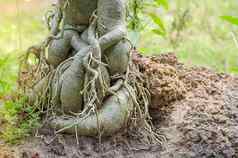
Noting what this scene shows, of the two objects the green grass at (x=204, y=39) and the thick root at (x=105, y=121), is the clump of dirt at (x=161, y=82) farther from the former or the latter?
the green grass at (x=204, y=39)

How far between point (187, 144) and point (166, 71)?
1.60 ft

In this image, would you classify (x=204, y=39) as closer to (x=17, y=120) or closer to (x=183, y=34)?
(x=183, y=34)

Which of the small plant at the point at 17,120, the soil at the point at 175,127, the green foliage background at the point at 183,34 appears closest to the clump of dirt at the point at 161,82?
the soil at the point at 175,127

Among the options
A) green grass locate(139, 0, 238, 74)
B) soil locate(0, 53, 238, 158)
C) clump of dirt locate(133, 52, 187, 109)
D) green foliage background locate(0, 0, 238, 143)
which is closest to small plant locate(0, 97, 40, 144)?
soil locate(0, 53, 238, 158)

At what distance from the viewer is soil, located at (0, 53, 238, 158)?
2131mm

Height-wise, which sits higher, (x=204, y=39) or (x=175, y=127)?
(x=204, y=39)

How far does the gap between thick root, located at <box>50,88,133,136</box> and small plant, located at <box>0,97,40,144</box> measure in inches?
3.9

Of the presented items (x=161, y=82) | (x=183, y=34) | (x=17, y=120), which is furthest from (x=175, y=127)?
(x=183, y=34)

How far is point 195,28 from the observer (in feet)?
17.2

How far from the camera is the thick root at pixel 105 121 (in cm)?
219

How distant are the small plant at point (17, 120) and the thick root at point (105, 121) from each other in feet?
0.32

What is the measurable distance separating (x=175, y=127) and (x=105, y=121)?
33 centimetres

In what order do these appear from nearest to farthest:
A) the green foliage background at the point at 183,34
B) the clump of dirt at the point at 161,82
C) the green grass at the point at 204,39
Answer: the clump of dirt at the point at 161,82 → the green foliage background at the point at 183,34 → the green grass at the point at 204,39

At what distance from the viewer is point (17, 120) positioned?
2.35 m
